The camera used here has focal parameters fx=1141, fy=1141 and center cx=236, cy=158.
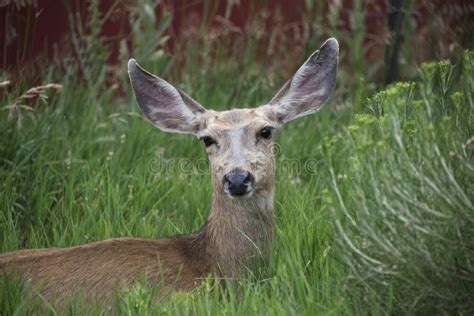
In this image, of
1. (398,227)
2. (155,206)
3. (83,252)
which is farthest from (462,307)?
(155,206)

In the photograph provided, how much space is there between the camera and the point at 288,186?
6.72 meters

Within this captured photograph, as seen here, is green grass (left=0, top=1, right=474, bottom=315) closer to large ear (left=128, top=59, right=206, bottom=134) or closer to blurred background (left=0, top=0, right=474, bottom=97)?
blurred background (left=0, top=0, right=474, bottom=97)

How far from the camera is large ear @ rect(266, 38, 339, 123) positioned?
20.3 feet

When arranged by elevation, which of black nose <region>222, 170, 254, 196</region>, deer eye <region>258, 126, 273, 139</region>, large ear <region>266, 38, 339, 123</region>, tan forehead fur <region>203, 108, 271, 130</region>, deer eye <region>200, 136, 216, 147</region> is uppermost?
large ear <region>266, 38, 339, 123</region>

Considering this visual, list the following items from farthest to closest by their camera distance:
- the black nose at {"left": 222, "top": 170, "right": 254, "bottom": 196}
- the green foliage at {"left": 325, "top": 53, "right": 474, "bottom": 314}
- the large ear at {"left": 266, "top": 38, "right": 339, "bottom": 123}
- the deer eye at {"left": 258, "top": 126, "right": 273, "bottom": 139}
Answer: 1. the large ear at {"left": 266, "top": 38, "right": 339, "bottom": 123}
2. the deer eye at {"left": 258, "top": 126, "right": 273, "bottom": 139}
3. the black nose at {"left": 222, "top": 170, "right": 254, "bottom": 196}
4. the green foliage at {"left": 325, "top": 53, "right": 474, "bottom": 314}

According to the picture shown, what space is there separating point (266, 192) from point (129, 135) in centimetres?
185

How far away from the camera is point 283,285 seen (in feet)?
16.7

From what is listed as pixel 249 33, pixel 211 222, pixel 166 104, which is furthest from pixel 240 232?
pixel 249 33

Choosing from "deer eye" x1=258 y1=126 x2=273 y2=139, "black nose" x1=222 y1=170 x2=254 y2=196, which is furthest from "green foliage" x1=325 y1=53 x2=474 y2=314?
"deer eye" x1=258 y1=126 x2=273 y2=139

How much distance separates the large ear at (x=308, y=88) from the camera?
244 inches

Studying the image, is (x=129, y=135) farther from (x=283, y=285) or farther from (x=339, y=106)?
(x=283, y=285)

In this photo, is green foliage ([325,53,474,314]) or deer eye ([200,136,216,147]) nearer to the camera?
green foliage ([325,53,474,314])

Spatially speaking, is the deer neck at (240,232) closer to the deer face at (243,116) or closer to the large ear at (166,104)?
the deer face at (243,116)

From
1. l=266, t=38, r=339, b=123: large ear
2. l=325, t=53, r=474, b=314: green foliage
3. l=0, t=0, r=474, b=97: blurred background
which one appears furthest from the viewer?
l=0, t=0, r=474, b=97: blurred background
